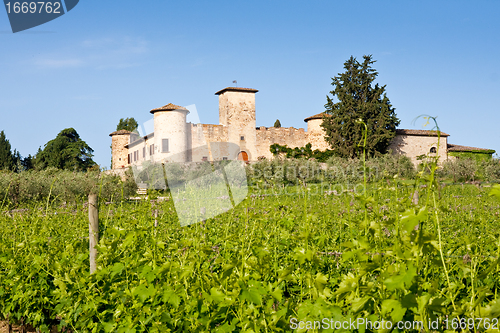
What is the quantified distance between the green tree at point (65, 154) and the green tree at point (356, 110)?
2117cm

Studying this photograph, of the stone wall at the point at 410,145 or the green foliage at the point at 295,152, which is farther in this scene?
the stone wall at the point at 410,145

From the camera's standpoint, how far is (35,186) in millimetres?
11359

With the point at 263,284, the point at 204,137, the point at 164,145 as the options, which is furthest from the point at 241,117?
the point at 263,284

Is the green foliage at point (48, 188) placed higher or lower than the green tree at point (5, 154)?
lower

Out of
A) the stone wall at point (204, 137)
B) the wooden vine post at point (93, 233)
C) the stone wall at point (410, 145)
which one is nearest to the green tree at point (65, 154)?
the stone wall at point (204, 137)

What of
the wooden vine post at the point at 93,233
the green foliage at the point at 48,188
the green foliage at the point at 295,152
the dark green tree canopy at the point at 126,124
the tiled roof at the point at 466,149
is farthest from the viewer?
the dark green tree canopy at the point at 126,124

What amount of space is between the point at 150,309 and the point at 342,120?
25097 millimetres

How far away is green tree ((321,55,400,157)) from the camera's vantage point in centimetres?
2566

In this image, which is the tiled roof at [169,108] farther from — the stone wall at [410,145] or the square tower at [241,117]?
the stone wall at [410,145]

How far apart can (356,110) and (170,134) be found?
12.4m

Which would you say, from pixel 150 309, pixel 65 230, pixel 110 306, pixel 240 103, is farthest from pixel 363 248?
pixel 240 103

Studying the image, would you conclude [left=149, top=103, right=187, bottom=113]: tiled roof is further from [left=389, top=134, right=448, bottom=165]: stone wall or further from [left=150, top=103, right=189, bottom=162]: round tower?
[left=389, top=134, right=448, bottom=165]: stone wall

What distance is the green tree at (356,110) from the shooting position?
2566 centimetres

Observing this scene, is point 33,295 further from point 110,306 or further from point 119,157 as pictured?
point 119,157
